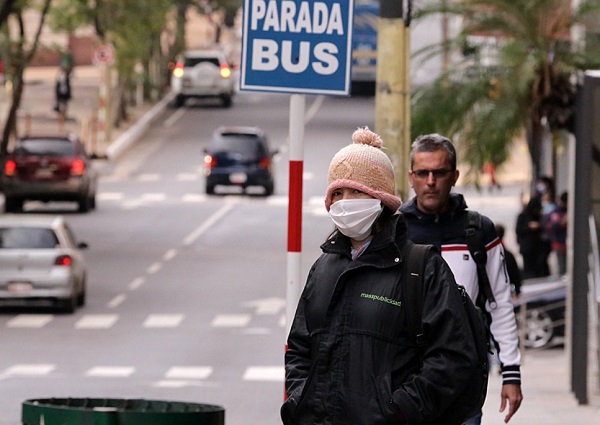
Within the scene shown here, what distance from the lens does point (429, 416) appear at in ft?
16.4

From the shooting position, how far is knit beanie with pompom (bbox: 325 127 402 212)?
5.22m

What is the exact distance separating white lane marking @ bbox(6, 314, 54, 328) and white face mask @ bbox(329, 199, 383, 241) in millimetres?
19750

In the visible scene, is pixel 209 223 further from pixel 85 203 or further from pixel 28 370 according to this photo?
pixel 28 370

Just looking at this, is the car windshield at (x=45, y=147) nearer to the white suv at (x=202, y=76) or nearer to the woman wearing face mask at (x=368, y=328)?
the white suv at (x=202, y=76)

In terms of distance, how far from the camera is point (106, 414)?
6.15 m

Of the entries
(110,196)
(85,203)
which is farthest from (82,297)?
(110,196)

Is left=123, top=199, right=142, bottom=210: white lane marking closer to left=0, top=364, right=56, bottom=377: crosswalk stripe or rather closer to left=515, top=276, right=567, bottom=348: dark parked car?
left=515, top=276, right=567, bottom=348: dark parked car

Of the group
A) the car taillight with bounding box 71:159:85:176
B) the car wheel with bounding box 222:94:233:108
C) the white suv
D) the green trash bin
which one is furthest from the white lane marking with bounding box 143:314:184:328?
the car wheel with bounding box 222:94:233:108

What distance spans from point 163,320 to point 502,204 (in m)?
23.6

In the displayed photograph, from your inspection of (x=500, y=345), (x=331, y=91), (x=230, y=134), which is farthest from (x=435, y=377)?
(x=230, y=134)

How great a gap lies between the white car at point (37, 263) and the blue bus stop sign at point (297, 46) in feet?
56.3

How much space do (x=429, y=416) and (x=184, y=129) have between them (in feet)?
186

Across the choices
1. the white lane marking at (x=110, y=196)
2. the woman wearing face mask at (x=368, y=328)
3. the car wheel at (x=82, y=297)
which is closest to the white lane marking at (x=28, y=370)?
the car wheel at (x=82, y=297)

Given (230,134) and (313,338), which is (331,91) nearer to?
(313,338)
